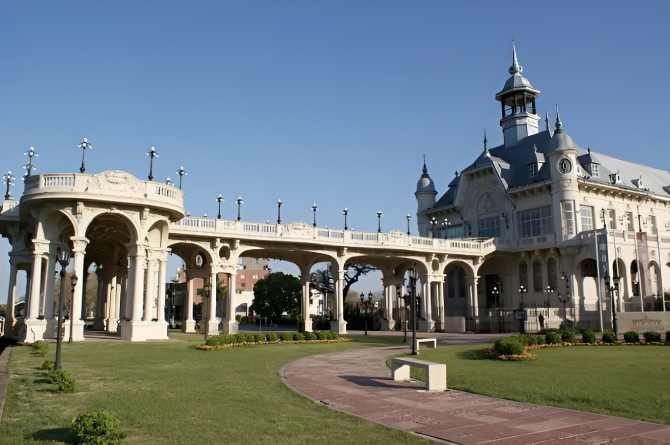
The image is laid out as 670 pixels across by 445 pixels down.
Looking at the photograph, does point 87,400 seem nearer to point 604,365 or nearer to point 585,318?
Result: point 604,365

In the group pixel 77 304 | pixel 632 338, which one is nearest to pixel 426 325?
pixel 632 338

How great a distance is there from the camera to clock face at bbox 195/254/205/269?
4587 centimetres

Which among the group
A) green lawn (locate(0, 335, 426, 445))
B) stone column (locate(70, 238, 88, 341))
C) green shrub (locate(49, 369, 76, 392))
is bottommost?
green lawn (locate(0, 335, 426, 445))

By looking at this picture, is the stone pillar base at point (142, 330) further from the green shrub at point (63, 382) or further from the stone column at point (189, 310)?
the green shrub at point (63, 382)

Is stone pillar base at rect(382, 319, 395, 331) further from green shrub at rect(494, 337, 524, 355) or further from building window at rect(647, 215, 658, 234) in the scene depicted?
green shrub at rect(494, 337, 524, 355)

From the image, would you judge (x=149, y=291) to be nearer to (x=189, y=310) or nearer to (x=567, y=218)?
(x=189, y=310)

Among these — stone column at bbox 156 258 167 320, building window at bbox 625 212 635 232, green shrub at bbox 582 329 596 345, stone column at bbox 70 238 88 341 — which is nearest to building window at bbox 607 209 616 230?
building window at bbox 625 212 635 232

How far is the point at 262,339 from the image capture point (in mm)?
32281

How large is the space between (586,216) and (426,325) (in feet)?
60.2

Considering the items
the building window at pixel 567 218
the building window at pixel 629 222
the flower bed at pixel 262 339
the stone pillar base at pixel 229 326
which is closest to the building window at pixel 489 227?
the building window at pixel 567 218

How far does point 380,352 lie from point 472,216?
36.8 metres

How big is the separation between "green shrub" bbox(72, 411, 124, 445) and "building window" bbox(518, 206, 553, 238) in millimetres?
50150

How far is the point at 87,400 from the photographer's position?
11.8 meters

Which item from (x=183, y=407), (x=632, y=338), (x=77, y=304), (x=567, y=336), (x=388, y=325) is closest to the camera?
(x=183, y=407)
